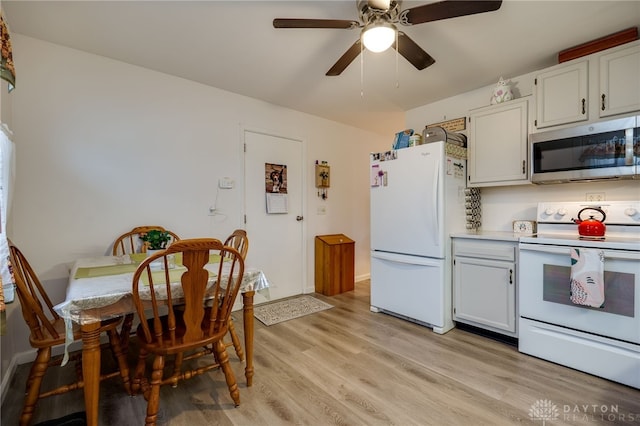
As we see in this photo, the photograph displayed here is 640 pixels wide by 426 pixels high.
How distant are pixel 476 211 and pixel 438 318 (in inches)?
47.3

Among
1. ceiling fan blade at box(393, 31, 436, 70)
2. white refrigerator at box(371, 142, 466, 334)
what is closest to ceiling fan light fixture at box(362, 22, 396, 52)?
ceiling fan blade at box(393, 31, 436, 70)

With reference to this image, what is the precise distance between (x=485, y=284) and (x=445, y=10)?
6.84 ft

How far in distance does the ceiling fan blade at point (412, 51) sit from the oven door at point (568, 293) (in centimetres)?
157

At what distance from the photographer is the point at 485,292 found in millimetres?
2471

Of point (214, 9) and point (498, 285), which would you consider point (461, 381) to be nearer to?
point (498, 285)

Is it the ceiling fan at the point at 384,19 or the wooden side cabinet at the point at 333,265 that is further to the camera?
the wooden side cabinet at the point at 333,265

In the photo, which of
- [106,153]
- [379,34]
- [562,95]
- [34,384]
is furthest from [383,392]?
[106,153]

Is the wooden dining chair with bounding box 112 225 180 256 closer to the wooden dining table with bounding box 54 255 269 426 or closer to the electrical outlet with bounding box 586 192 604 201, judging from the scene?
the wooden dining table with bounding box 54 255 269 426

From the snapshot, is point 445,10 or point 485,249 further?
point 485,249

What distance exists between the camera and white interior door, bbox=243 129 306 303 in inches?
132

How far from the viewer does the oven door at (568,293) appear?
1.79 metres

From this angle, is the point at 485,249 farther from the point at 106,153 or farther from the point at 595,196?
the point at 106,153

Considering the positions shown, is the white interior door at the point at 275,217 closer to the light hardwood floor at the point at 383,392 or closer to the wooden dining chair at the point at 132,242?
the wooden dining chair at the point at 132,242

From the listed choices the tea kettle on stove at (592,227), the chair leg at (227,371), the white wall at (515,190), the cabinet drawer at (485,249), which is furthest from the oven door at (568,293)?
the chair leg at (227,371)
